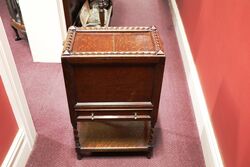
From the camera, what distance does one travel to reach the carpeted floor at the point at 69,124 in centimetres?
154

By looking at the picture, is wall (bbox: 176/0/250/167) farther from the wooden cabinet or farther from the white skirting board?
the wooden cabinet

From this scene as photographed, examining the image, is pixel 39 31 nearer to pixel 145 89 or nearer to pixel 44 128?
pixel 44 128

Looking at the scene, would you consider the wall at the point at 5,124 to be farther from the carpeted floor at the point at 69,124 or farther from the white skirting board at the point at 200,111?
the white skirting board at the point at 200,111

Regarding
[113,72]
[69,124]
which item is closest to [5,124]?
[69,124]

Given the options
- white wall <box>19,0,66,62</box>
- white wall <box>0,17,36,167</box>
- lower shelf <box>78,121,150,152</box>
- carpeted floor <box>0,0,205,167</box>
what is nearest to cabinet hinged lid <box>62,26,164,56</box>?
white wall <box>0,17,36,167</box>

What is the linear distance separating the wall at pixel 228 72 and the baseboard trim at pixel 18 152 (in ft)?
3.50

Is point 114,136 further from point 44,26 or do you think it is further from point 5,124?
point 44,26

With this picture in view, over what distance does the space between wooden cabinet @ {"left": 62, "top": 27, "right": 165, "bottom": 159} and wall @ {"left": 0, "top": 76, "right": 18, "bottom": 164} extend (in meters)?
0.33

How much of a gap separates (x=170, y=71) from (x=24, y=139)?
1313mm

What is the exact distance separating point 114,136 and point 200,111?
22.9 inches

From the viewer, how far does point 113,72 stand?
1153mm

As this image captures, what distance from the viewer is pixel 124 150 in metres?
1.48

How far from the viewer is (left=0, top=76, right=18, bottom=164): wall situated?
127 cm

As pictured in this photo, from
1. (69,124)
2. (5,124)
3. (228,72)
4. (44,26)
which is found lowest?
(69,124)
